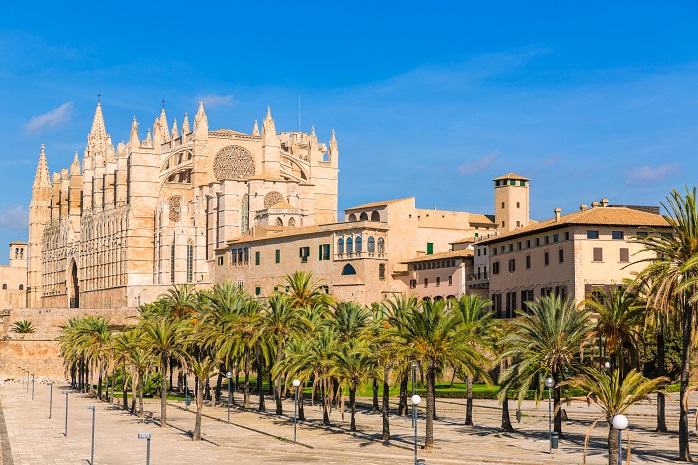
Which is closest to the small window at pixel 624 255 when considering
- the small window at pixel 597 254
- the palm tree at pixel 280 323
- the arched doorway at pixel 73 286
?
the small window at pixel 597 254

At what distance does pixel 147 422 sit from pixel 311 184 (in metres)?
65.1

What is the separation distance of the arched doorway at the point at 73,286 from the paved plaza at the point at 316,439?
76.5m

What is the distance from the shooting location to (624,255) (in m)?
60.1

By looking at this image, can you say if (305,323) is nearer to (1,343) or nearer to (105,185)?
(1,343)

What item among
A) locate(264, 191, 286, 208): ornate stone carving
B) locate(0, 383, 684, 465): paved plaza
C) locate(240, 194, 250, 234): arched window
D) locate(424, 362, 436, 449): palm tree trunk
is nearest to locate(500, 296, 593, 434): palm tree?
locate(0, 383, 684, 465): paved plaza

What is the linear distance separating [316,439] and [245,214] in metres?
63.1

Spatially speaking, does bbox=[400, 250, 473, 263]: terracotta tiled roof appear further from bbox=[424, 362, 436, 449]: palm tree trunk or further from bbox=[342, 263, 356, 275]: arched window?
bbox=[424, 362, 436, 449]: palm tree trunk

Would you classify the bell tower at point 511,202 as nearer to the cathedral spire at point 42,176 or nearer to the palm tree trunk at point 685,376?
the palm tree trunk at point 685,376

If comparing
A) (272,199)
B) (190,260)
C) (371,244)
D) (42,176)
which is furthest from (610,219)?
(42,176)

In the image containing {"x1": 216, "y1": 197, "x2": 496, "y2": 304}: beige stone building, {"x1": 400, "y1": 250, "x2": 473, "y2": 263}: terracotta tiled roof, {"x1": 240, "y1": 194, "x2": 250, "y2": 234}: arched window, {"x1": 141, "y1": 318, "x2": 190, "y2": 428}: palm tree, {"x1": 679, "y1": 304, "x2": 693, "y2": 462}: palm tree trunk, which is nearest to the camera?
{"x1": 679, "y1": 304, "x2": 693, "y2": 462}: palm tree trunk

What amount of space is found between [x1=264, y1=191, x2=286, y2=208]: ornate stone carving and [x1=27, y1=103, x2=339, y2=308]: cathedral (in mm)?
99

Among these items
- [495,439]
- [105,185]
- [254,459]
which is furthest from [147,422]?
[105,185]

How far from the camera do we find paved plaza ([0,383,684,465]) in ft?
116

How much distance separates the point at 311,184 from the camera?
10981cm
